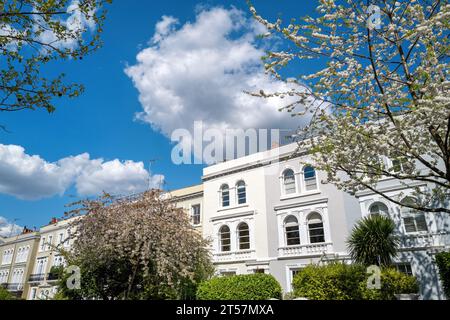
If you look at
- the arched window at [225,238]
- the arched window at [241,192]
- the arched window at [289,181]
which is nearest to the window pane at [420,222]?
the arched window at [289,181]

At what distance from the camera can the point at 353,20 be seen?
7.00 m

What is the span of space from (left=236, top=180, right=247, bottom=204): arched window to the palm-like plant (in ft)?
31.0

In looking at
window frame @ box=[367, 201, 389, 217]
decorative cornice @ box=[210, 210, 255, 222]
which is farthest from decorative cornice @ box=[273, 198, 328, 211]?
window frame @ box=[367, 201, 389, 217]

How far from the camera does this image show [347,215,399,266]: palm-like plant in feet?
48.6

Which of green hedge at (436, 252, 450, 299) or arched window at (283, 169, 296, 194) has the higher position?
arched window at (283, 169, 296, 194)

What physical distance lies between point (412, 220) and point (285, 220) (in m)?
7.32

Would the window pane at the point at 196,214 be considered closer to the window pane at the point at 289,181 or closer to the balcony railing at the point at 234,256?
the balcony railing at the point at 234,256

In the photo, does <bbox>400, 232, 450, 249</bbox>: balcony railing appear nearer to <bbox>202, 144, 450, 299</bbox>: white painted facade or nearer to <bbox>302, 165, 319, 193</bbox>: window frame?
<bbox>202, 144, 450, 299</bbox>: white painted facade

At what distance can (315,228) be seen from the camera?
19.7m

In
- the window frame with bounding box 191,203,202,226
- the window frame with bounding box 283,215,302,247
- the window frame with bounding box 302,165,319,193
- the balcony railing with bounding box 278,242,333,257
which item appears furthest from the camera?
the window frame with bounding box 191,203,202,226

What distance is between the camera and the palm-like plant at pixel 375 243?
1482 cm

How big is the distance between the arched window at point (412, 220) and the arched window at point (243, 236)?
977cm

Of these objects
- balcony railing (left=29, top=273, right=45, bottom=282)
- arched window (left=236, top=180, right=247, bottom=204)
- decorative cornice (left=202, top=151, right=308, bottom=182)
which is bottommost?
balcony railing (left=29, top=273, right=45, bottom=282)
